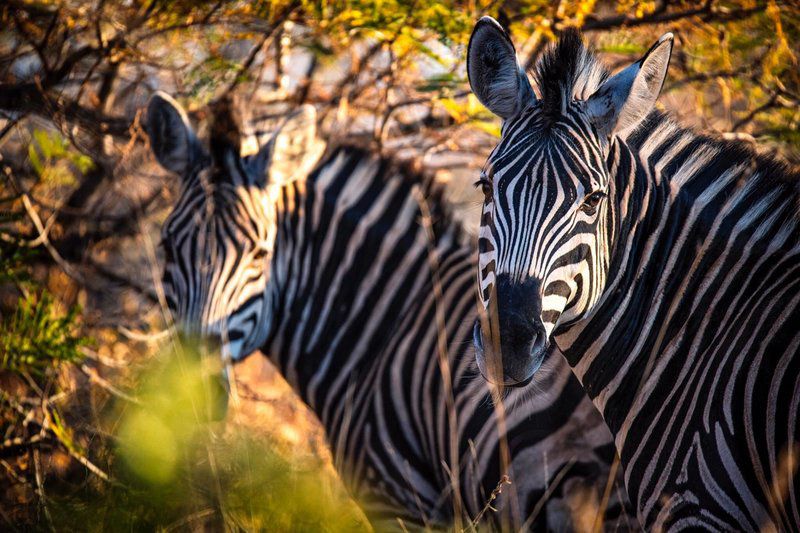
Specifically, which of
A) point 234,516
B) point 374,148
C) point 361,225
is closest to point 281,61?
point 374,148

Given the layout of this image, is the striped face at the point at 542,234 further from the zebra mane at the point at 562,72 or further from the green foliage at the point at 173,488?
the green foliage at the point at 173,488

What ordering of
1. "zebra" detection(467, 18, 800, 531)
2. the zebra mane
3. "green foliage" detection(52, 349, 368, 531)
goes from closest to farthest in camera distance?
"green foliage" detection(52, 349, 368, 531)
"zebra" detection(467, 18, 800, 531)
the zebra mane

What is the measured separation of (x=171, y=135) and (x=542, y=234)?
2728 millimetres

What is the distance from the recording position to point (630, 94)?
2.59 metres

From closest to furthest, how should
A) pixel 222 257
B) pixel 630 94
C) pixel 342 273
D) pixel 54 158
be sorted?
1. pixel 630 94
2. pixel 222 257
3. pixel 342 273
4. pixel 54 158

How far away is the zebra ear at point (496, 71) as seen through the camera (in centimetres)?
277

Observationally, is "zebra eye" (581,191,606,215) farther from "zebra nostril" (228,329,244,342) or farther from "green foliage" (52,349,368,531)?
"zebra nostril" (228,329,244,342)

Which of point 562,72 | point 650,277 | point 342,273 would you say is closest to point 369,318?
point 342,273

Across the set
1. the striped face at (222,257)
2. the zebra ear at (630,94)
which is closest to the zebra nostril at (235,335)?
the striped face at (222,257)

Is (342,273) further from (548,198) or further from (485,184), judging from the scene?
(548,198)

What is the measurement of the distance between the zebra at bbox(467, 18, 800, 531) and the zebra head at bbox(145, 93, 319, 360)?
1.67m

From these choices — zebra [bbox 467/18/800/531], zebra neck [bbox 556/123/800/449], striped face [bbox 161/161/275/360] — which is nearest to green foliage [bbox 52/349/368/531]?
zebra [bbox 467/18/800/531]

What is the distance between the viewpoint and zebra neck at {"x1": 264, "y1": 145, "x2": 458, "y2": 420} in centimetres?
424

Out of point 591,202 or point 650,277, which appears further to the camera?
point 650,277
